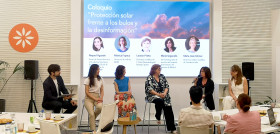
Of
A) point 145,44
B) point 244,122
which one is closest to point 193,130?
point 244,122

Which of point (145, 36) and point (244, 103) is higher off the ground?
point (145, 36)

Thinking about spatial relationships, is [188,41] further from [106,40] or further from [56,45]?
[56,45]

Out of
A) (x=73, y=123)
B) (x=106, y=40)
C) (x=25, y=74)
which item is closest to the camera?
(x=73, y=123)

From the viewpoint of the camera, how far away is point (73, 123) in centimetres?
652

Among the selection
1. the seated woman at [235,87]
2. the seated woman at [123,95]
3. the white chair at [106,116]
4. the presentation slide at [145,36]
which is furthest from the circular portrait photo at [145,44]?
the white chair at [106,116]

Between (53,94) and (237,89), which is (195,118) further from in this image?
(237,89)

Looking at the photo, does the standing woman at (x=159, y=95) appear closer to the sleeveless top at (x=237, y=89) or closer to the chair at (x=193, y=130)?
the sleeveless top at (x=237, y=89)

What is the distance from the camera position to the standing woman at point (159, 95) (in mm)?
6898

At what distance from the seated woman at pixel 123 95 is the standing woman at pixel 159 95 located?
1.26ft

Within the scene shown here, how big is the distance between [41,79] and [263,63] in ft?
17.2

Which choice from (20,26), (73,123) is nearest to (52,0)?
(20,26)

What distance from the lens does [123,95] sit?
7.10 meters

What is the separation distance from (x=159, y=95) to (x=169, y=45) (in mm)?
1572

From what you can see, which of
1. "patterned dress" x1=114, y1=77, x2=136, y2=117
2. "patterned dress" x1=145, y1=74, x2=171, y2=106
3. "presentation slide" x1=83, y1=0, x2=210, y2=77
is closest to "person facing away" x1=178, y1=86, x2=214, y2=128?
"patterned dress" x1=114, y1=77, x2=136, y2=117
